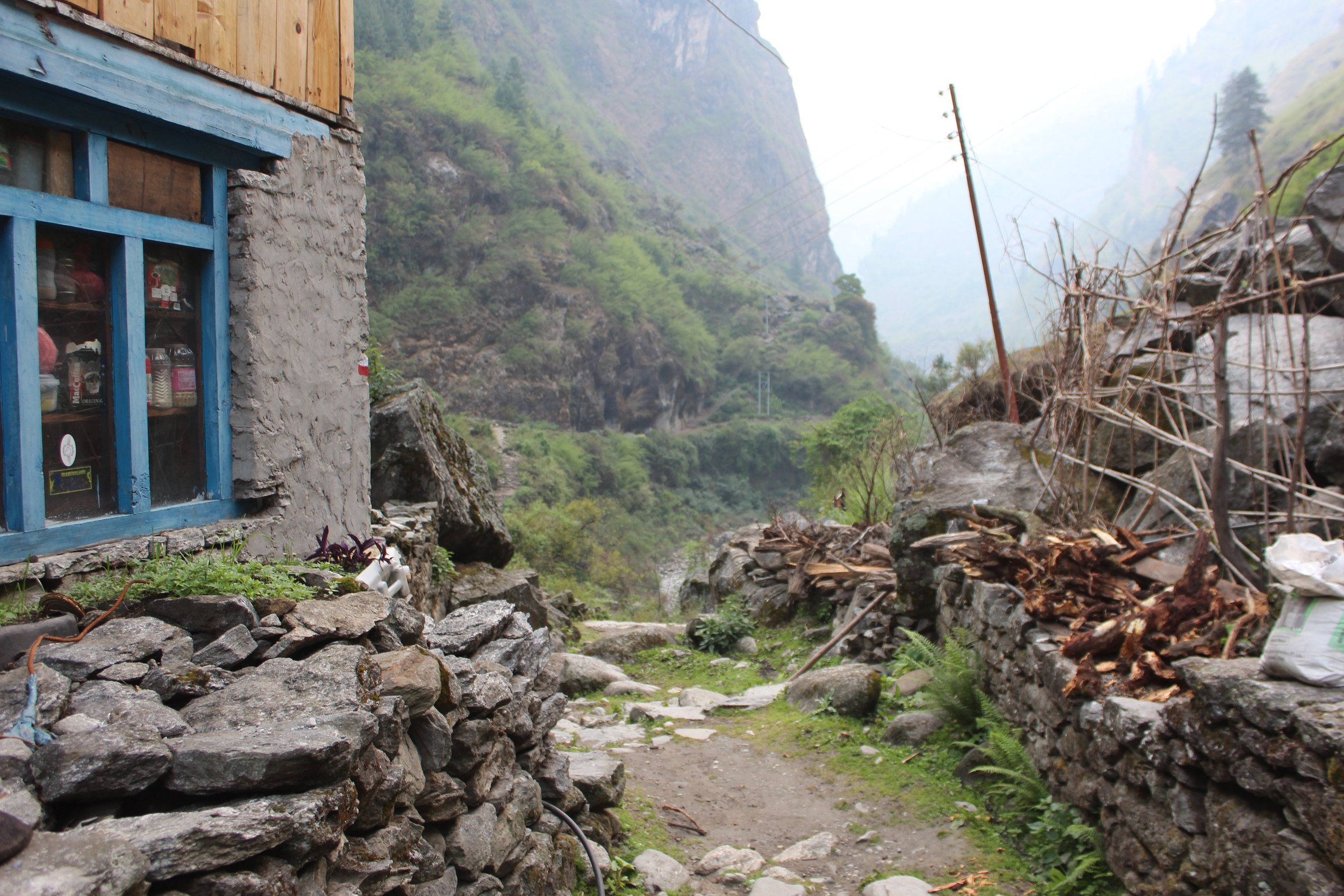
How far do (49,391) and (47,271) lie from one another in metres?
0.45

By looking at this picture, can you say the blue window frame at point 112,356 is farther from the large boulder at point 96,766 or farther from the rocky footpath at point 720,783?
the rocky footpath at point 720,783

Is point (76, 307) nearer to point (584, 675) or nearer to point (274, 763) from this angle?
point (274, 763)

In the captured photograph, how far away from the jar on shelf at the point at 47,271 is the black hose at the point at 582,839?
287cm

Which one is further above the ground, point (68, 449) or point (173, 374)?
point (173, 374)

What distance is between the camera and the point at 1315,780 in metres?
2.43

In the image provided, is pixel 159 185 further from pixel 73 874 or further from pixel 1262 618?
pixel 1262 618

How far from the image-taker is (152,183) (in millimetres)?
3316

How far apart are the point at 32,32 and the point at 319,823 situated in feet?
9.41

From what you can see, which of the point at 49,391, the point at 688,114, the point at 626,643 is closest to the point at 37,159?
the point at 49,391

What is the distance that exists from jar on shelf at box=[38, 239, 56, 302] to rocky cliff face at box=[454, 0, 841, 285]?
3439 inches

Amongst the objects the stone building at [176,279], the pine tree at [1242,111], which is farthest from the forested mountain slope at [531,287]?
the stone building at [176,279]

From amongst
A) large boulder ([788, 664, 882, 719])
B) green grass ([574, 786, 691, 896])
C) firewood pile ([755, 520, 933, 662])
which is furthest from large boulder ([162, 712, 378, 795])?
firewood pile ([755, 520, 933, 662])

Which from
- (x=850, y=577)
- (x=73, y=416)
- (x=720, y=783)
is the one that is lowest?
(x=720, y=783)

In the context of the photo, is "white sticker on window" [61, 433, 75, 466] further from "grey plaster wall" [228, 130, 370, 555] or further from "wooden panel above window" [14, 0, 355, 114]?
"wooden panel above window" [14, 0, 355, 114]
